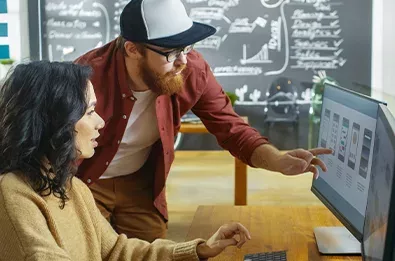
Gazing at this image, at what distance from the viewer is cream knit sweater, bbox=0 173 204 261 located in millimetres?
1461

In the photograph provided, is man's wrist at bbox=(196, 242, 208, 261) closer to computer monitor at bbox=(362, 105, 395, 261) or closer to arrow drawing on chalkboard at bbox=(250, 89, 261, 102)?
computer monitor at bbox=(362, 105, 395, 261)

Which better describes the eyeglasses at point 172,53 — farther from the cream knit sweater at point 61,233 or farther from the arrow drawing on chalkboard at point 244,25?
the arrow drawing on chalkboard at point 244,25

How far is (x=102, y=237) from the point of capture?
189 centimetres

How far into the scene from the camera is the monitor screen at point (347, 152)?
5.72 feet

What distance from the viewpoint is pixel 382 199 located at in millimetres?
1253

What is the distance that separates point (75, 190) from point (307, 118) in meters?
4.66

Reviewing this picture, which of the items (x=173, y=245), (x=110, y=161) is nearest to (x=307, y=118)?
(x=110, y=161)

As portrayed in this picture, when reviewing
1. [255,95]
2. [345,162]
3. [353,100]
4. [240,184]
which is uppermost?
[353,100]

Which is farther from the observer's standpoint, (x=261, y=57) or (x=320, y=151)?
(x=261, y=57)

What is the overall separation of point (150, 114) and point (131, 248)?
0.70 metres

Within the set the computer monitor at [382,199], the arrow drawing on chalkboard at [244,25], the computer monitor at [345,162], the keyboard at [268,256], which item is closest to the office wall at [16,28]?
the arrow drawing on chalkboard at [244,25]

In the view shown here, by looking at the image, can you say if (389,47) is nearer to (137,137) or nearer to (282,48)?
A: (282,48)

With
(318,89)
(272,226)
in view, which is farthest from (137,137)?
(318,89)

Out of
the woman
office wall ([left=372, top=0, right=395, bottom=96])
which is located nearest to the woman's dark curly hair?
the woman
